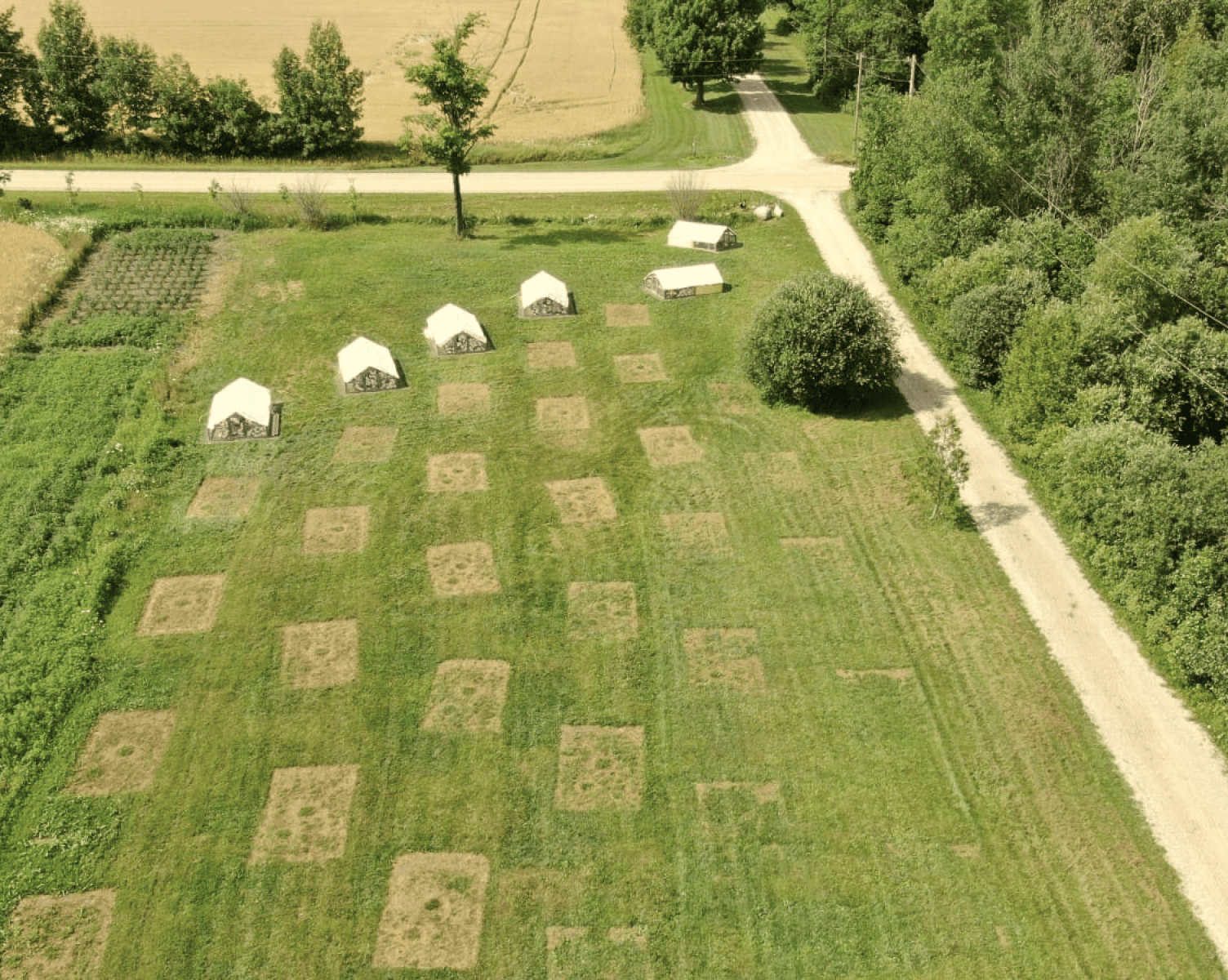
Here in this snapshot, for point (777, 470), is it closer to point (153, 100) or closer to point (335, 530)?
point (335, 530)

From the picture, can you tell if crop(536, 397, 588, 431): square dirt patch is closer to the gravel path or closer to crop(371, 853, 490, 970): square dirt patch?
the gravel path

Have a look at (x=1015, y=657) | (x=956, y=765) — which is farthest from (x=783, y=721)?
(x=1015, y=657)

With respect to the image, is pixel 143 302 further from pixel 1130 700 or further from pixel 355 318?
pixel 1130 700

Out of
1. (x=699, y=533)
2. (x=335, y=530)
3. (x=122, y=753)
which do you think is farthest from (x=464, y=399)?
(x=122, y=753)

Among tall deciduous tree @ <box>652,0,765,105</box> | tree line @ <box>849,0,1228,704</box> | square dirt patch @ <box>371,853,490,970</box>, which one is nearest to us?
square dirt patch @ <box>371,853,490,970</box>

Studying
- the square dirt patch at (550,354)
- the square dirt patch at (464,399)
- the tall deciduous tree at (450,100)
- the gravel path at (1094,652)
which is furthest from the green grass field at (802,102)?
the square dirt patch at (464,399)

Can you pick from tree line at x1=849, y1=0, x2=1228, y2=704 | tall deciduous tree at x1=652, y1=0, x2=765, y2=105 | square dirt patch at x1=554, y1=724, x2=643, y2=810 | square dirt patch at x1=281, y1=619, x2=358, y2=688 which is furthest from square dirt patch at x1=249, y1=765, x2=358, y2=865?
tall deciduous tree at x1=652, y1=0, x2=765, y2=105

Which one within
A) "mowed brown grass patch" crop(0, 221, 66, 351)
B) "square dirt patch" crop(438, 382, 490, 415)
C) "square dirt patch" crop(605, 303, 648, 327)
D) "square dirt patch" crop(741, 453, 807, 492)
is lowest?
"square dirt patch" crop(741, 453, 807, 492)
